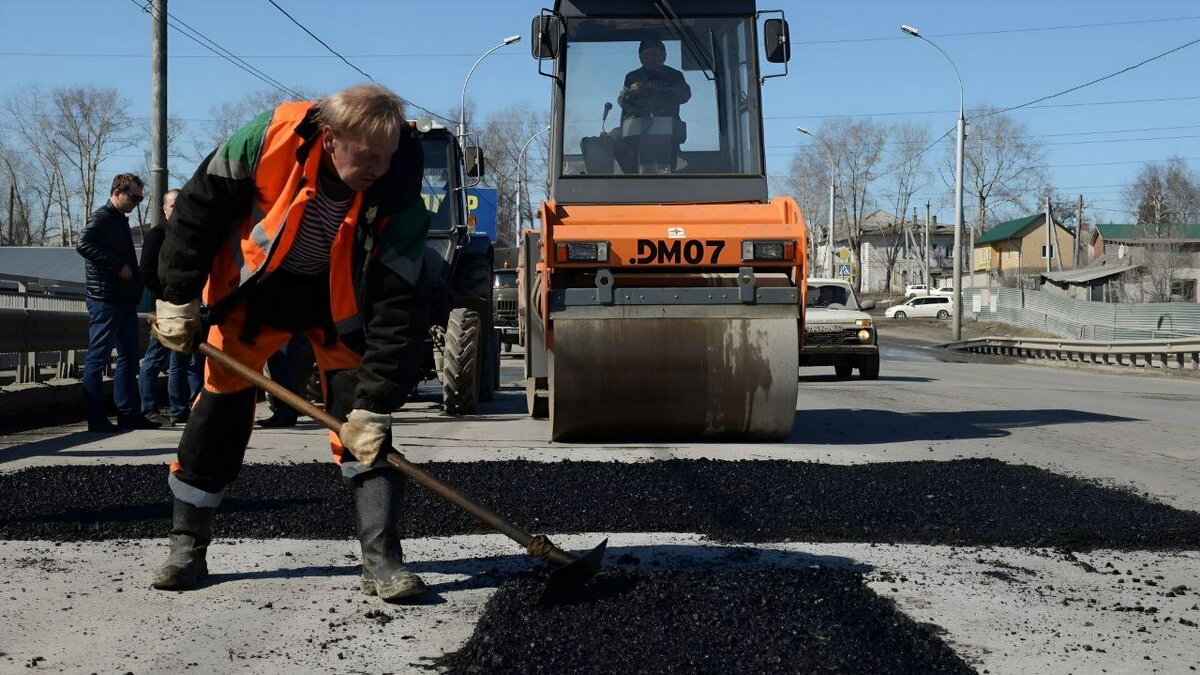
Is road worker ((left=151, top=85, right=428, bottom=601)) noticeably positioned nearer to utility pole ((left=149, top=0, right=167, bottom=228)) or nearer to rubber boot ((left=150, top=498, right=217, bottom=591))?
rubber boot ((left=150, top=498, right=217, bottom=591))

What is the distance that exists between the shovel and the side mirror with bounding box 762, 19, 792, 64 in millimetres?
5937

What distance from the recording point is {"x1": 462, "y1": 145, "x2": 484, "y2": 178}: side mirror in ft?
37.5

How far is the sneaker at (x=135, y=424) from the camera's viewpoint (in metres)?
10.0

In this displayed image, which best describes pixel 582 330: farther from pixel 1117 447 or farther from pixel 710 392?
pixel 1117 447

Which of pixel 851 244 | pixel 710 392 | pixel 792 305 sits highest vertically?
pixel 851 244

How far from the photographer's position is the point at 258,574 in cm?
469

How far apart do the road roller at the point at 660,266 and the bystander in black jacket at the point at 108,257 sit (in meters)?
2.94

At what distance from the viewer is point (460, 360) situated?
11492mm

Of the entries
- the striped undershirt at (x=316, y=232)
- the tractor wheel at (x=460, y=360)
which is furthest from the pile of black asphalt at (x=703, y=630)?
the tractor wheel at (x=460, y=360)

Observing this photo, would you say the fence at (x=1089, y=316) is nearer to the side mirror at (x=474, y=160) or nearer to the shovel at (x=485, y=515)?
the side mirror at (x=474, y=160)

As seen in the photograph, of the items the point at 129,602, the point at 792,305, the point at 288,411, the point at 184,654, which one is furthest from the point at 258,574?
the point at 288,411

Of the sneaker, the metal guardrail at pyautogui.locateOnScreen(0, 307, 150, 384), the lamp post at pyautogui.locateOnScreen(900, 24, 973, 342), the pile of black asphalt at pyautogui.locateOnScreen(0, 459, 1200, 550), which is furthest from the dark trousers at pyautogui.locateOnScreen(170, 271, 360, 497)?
the lamp post at pyautogui.locateOnScreen(900, 24, 973, 342)

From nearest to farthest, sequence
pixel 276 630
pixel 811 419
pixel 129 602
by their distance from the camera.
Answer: pixel 276 630
pixel 129 602
pixel 811 419

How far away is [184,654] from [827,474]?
4.27 m
